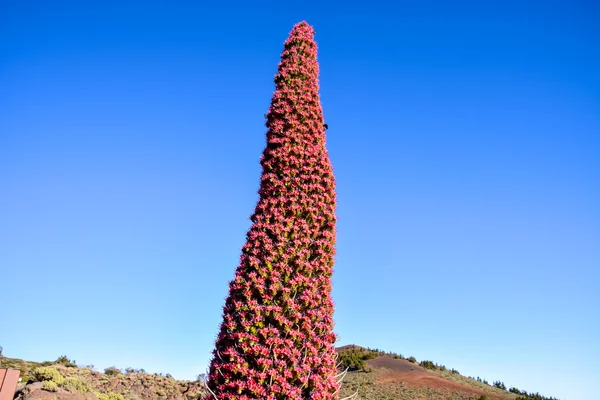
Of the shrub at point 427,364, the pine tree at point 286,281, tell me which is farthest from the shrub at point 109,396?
the shrub at point 427,364

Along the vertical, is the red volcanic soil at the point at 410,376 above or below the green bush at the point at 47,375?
above

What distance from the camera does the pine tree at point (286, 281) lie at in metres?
6.41

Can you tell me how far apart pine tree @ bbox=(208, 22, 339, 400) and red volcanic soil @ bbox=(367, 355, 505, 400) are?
88.4ft

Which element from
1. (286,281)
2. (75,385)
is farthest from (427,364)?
(286,281)

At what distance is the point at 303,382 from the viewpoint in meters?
6.44

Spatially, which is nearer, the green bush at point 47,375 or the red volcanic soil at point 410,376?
the green bush at point 47,375

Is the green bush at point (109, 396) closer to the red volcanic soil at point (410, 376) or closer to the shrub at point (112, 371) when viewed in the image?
the shrub at point (112, 371)

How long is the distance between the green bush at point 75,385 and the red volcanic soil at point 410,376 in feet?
69.9

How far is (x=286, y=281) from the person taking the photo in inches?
271

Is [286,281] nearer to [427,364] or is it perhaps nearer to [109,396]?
[109,396]

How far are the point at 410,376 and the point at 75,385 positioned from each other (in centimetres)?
2451

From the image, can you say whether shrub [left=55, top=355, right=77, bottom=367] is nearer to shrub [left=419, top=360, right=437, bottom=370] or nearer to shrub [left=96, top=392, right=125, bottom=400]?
shrub [left=96, top=392, right=125, bottom=400]

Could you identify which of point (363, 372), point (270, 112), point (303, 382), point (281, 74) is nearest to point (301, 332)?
point (303, 382)

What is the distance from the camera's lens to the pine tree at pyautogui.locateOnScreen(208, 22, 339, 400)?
21.0 ft
